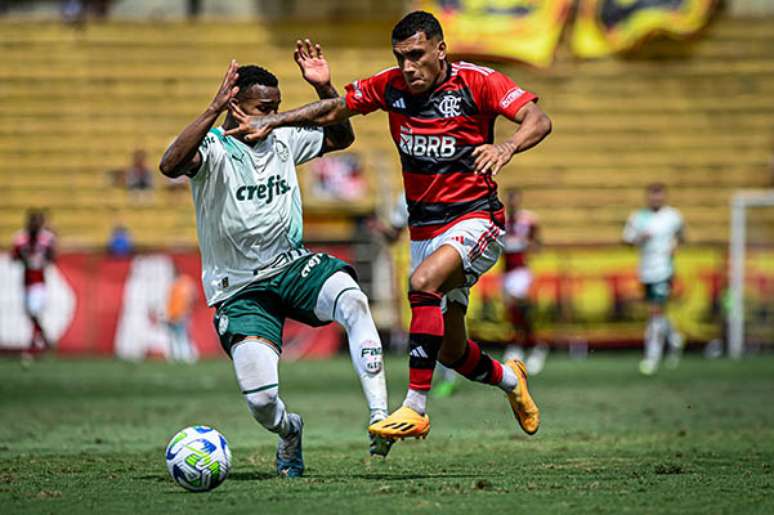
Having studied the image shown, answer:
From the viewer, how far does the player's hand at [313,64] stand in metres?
8.80

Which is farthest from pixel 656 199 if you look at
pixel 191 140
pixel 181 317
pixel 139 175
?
pixel 191 140

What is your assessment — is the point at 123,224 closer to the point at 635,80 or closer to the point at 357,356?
the point at 635,80

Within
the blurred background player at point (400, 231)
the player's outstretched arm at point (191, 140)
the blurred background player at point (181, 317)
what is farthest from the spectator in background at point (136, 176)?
the player's outstretched arm at point (191, 140)

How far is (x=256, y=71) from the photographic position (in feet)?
28.3

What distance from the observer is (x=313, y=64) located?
29.0 feet

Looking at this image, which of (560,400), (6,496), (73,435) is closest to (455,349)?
(6,496)

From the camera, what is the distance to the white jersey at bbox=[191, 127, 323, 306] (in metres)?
8.37

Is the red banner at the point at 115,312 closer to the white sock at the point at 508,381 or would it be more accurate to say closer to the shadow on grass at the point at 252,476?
the white sock at the point at 508,381

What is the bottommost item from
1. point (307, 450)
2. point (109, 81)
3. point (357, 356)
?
point (307, 450)

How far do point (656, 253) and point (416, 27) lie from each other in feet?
43.1

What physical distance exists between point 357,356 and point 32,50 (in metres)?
22.5

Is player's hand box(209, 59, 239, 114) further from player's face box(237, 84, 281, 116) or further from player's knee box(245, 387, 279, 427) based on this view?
player's knee box(245, 387, 279, 427)

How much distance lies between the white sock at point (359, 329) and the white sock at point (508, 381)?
1166 millimetres

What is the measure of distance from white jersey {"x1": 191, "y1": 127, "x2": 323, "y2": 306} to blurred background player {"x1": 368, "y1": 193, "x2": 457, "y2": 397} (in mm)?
4567
